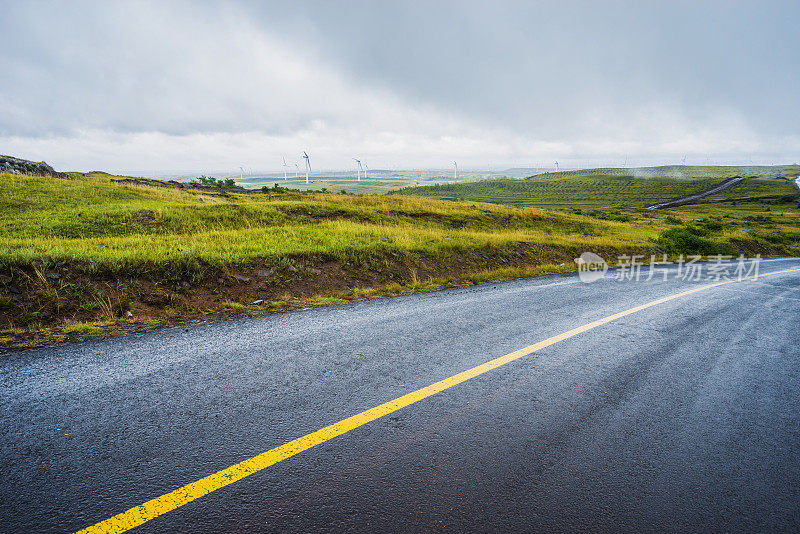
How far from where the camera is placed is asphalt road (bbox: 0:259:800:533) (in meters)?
2.28

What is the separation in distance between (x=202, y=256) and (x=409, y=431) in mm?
7116

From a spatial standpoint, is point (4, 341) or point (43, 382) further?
point (4, 341)

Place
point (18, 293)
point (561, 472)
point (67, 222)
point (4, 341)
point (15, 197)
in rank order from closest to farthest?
point (561, 472)
point (4, 341)
point (18, 293)
point (67, 222)
point (15, 197)

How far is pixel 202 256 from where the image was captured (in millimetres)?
8367

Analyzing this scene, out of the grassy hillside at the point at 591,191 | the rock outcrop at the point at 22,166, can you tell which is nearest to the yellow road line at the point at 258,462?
the rock outcrop at the point at 22,166

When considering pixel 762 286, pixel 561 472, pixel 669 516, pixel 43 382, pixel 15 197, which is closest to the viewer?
pixel 669 516

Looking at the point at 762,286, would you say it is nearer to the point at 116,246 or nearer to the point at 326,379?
the point at 326,379

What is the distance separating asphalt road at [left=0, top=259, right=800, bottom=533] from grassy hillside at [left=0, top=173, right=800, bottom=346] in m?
1.88

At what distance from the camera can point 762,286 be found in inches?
408

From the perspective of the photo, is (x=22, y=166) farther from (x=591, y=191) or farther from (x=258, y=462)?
(x=591, y=191)

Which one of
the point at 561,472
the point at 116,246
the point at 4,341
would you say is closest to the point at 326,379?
the point at 561,472

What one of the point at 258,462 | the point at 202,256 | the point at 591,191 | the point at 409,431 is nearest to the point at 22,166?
the point at 202,256

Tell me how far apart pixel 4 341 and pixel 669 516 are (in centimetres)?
680

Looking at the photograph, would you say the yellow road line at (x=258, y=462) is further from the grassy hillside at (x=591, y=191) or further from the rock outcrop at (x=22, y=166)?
the grassy hillside at (x=591, y=191)
